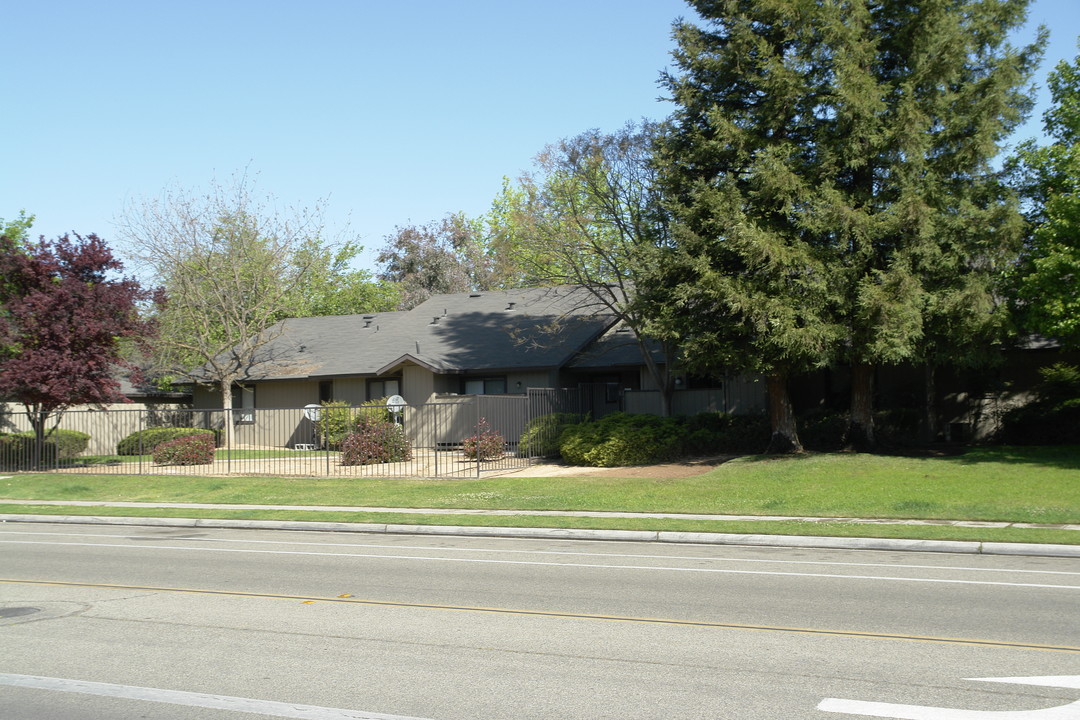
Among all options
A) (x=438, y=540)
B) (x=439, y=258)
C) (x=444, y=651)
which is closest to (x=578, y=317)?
(x=438, y=540)

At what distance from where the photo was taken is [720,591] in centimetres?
1041

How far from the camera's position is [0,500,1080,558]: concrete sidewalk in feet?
44.0

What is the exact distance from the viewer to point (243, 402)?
39562mm

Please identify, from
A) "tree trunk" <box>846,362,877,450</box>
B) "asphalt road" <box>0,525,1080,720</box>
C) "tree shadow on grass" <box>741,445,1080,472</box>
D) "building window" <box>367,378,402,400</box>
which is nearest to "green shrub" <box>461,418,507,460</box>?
"tree shadow on grass" <box>741,445,1080,472</box>

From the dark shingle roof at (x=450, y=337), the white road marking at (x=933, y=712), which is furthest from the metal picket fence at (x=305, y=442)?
the white road marking at (x=933, y=712)

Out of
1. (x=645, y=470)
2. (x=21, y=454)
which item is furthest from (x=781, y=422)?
(x=21, y=454)

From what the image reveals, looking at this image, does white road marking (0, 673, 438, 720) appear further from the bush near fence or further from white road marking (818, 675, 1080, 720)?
the bush near fence

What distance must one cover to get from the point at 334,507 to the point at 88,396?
1156 centimetres

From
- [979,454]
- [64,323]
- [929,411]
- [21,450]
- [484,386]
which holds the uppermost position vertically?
[64,323]

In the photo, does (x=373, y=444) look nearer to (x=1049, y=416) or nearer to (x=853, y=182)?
(x=853, y=182)

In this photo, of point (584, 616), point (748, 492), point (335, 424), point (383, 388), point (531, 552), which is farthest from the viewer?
point (383, 388)

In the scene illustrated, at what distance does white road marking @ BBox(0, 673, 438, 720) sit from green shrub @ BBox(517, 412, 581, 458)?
21.5m

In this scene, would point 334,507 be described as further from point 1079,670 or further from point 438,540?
point 1079,670

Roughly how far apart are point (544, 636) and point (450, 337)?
29.2 metres
